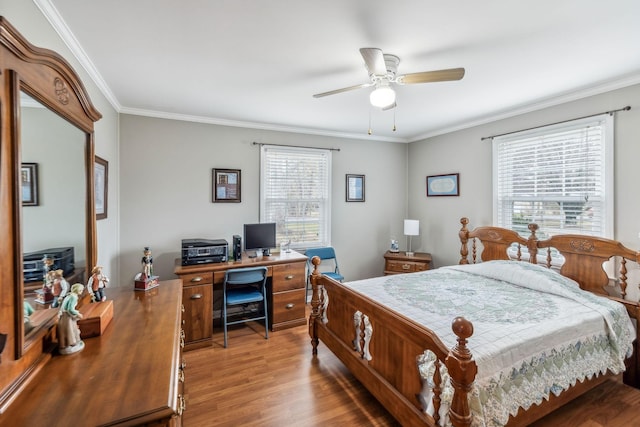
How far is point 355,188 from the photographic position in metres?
4.42

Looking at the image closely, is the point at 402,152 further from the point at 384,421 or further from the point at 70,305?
the point at 70,305

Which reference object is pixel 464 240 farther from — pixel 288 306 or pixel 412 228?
pixel 288 306

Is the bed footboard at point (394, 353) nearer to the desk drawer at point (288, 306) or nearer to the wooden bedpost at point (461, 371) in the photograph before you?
the wooden bedpost at point (461, 371)

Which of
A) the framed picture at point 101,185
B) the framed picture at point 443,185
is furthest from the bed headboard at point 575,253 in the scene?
the framed picture at point 101,185

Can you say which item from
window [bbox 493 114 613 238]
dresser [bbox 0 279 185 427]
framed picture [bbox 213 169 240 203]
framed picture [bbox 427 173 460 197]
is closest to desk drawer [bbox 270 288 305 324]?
framed picture [bbox 213 169 240 203]

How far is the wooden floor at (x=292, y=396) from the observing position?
1909 mm

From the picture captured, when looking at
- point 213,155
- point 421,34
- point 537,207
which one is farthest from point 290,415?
point 537,207

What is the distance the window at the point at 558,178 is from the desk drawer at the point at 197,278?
3.35 m

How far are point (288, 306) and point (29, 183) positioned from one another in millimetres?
2687

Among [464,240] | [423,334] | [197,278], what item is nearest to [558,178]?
→ [464,240]

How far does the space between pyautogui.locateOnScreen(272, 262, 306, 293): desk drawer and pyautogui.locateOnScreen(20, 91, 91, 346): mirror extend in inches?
75.5

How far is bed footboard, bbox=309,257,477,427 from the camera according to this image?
1307 millimetres

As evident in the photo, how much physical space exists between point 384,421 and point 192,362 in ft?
5.66

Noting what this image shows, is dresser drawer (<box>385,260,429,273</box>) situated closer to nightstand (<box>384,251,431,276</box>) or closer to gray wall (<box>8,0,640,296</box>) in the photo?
nightstand (<box>384,251,431,276</box>)
